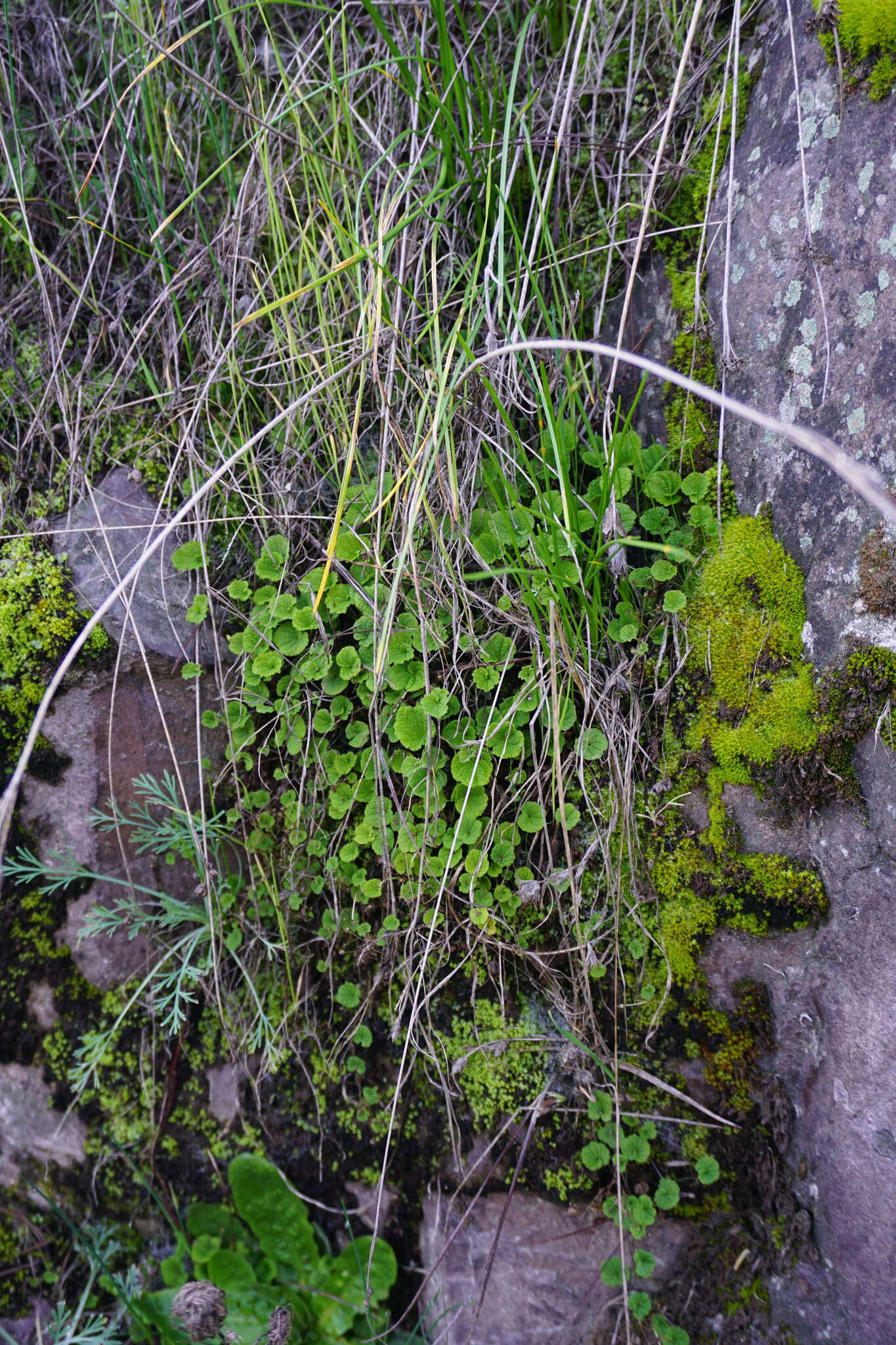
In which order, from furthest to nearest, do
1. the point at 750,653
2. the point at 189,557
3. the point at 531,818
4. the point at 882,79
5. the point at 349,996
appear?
the point at 189,557, the point at 349,996, the point at 531,818, the point at 750,653, the point at 882,79

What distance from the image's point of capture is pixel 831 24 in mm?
1570

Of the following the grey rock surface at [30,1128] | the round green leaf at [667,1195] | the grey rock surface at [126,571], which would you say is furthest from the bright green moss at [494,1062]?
the grey rock surface at [126,571]

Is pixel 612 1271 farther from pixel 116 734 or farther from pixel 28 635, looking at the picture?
pixel 28 635

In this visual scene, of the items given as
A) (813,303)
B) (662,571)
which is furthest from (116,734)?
(813,303)

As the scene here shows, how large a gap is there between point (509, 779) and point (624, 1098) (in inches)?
31.1

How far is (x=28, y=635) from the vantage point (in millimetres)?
2041

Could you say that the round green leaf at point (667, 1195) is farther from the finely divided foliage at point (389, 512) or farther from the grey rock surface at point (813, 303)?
the grey rock surface at point (813, 303)

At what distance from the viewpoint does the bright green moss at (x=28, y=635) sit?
2.03 metres

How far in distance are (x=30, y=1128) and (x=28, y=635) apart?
1.34m

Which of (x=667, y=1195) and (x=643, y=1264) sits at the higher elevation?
(x=667, y=1195)

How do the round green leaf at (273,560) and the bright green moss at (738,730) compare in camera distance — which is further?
the round green leaf at (273,560)

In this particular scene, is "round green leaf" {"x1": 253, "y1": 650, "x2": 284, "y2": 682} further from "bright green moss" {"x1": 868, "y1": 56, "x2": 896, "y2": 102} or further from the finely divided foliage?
"bright green moss" {"x1": 868, "y1": 56, "x2": 896, "y2": 102}

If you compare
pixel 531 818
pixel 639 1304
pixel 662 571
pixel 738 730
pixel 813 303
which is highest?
pixel 813 303

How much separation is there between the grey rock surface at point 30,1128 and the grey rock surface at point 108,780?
34 cm
